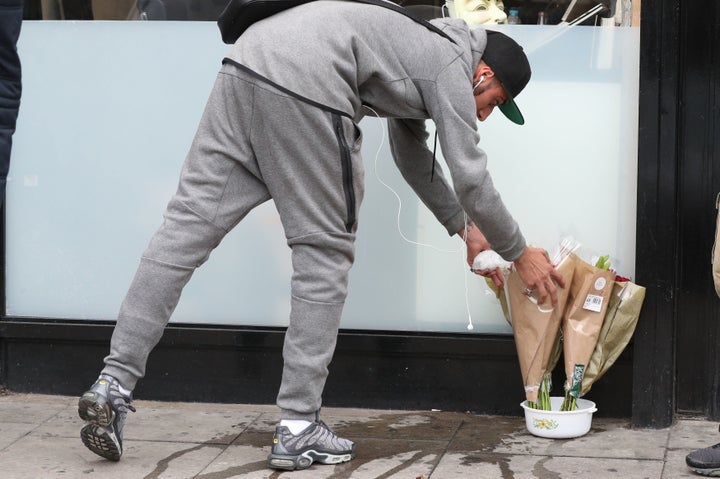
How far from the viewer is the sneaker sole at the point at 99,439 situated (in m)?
3.35

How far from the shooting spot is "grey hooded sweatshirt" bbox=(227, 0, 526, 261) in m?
3.24

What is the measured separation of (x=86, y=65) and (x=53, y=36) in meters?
0.17

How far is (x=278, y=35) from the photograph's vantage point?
10.8 ft

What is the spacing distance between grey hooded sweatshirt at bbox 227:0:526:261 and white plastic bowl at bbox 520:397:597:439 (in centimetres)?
79

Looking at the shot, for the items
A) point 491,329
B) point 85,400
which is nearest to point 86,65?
point 85,400

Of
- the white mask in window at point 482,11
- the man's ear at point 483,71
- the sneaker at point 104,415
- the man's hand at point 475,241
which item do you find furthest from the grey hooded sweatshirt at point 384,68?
the sneaker at point 104,415

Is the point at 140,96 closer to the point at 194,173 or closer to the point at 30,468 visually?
the point at 194,173

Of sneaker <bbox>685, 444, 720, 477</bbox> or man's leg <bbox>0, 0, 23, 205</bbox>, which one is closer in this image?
man's leg <bbox>0, 0, 23, 205</bbox>

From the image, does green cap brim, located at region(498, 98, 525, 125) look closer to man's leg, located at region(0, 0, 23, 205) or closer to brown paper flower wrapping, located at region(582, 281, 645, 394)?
brown paper flower wrapping, located at region(582, 281, 645, 394)

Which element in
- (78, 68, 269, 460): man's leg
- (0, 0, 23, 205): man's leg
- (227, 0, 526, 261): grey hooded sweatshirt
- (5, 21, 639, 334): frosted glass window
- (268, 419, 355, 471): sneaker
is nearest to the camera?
(0, 0, 23, 205): man's leg

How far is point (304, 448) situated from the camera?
3.45 metres

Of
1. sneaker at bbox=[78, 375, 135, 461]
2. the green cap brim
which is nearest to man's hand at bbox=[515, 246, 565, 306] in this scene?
the green cap brim

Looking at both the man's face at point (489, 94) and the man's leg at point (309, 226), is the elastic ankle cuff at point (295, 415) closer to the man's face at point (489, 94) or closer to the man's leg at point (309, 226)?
the man's leg at point (309, 226)

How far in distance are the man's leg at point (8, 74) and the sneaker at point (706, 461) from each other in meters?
2.21
